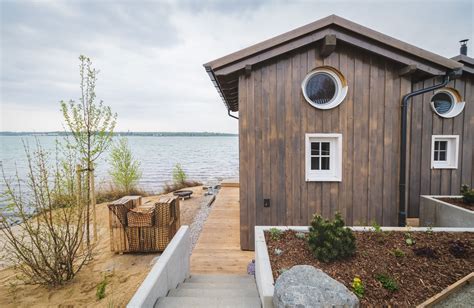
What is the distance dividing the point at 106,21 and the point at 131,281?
27.6ft

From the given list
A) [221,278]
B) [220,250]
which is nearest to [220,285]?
[221,278]

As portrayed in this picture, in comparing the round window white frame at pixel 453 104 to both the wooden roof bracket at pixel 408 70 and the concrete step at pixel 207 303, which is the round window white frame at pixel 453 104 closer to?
the wooden roof bracket at pixel 408 70

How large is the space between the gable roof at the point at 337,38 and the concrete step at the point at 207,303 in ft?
11.4

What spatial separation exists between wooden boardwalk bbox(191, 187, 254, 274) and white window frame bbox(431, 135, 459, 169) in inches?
211

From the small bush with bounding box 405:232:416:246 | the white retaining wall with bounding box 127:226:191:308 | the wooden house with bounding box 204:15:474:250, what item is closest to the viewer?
the white retaining wall with bounding box 127:226:191:308

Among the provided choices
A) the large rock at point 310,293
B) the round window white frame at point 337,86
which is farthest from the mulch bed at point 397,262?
the round window white frame at point 337,86

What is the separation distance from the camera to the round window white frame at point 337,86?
4.07m

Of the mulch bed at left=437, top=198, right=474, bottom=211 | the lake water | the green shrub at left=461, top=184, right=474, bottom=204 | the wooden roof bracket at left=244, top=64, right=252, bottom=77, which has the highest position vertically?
the wooden roof bracket at left=244, top=64, right=252, bottom=77

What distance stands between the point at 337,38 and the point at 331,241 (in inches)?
144

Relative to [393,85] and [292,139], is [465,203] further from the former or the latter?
[292,139]

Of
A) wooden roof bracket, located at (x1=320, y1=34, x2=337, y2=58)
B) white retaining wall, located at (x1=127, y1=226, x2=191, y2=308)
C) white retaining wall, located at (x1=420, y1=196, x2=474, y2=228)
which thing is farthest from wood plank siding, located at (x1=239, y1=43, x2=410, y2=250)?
white retaining wall, located at (x1=127, y1=226, x2=191, y2=308)

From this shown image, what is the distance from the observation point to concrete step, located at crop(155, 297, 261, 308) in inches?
81.2

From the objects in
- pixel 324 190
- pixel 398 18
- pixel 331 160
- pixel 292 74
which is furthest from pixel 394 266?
pixel 398 18

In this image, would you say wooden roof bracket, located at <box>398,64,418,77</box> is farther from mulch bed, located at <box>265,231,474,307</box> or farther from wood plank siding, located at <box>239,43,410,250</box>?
mulch bed, located at <box>265,231,474,307</box>
